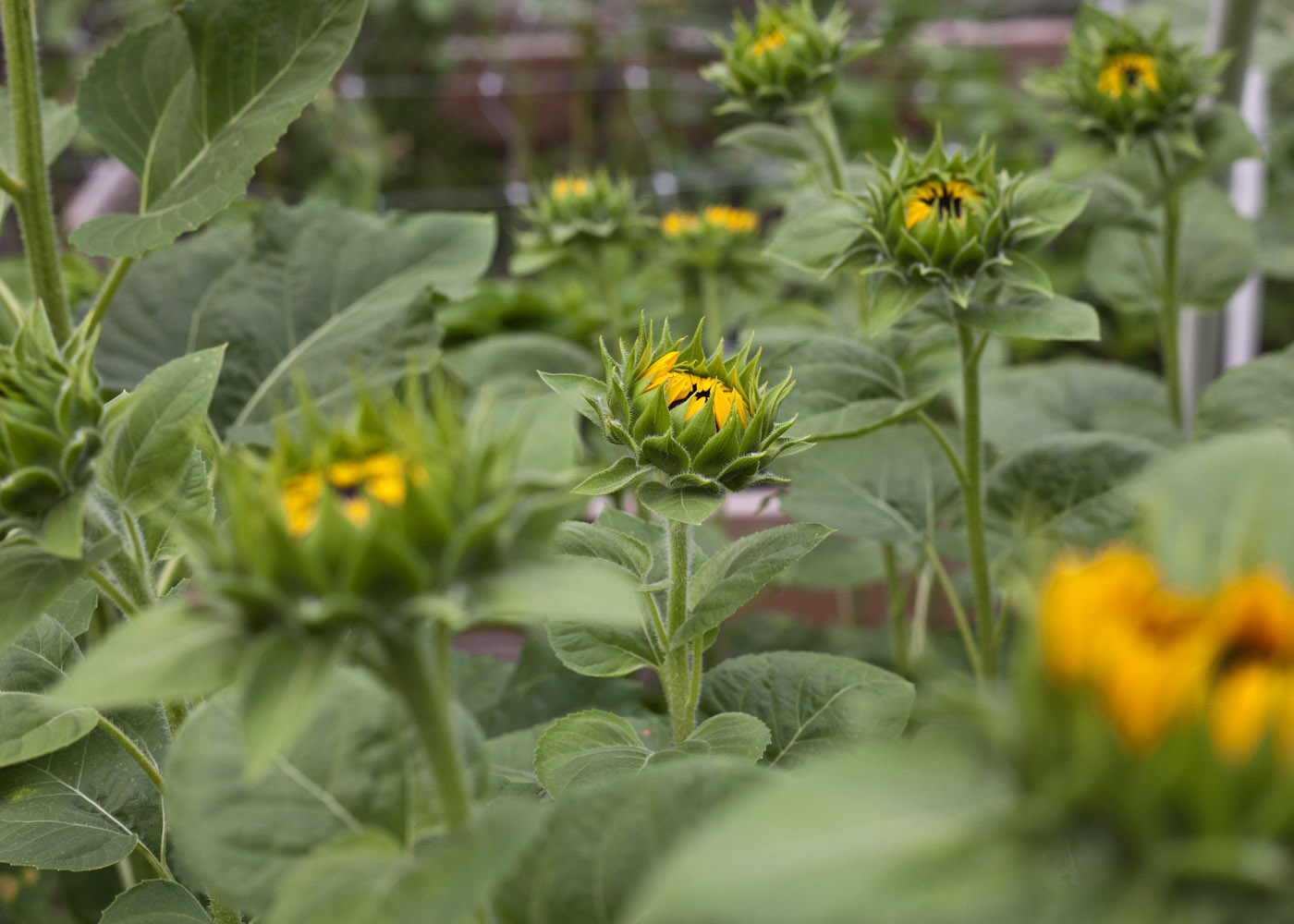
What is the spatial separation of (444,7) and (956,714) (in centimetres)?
242

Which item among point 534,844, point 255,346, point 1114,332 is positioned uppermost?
point 255,346

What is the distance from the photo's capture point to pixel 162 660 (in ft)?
1.09

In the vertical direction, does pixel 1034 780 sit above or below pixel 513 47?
below

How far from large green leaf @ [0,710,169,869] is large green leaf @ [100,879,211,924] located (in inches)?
1.0

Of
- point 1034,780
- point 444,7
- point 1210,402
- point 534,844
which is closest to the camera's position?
point 1034,780

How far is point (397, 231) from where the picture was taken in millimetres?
944

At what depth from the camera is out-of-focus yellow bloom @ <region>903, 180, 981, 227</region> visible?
0.68 m

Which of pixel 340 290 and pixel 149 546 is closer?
pixel 149 546

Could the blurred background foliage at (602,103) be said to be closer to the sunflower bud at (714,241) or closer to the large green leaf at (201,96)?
the sunflower bud at (714,241)

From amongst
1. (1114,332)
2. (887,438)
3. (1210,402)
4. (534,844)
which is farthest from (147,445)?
(1114,332)

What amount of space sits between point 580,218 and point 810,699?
2.01 feet

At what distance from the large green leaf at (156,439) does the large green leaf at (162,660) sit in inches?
6.9

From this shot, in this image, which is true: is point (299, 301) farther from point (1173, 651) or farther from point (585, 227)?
point (1173, 651)

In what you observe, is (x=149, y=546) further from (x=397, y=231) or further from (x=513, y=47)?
(x=513, y=47)
